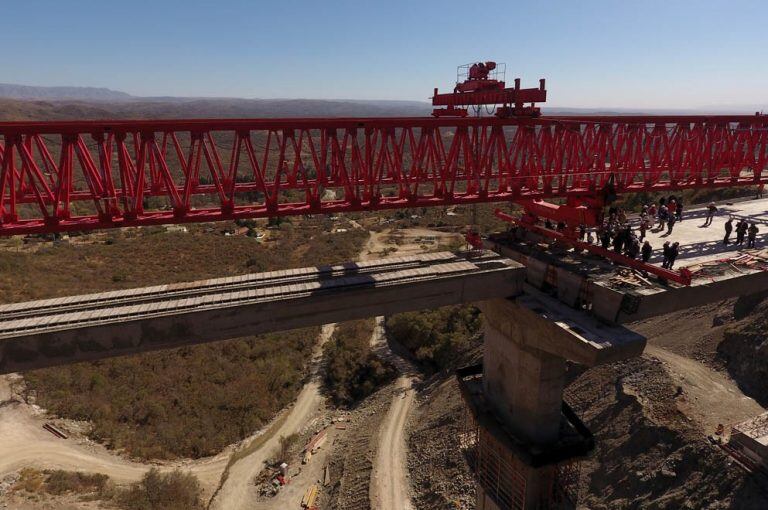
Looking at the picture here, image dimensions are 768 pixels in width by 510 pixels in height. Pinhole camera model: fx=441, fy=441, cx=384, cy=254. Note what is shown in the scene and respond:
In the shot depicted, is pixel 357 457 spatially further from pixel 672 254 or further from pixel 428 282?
pixel 672 254

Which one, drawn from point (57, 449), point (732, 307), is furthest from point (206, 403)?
point (732, 307)

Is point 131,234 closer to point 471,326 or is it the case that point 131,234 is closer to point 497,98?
point 471,326

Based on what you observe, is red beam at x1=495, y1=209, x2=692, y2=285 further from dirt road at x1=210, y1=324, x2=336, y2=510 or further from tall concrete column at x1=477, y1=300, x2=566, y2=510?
dirt road at x1=210, y1=324, x2=336, y2=510

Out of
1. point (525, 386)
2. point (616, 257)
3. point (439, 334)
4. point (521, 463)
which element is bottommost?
point (439, 334)

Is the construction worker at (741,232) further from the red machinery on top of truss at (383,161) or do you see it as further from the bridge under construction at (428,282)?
the red machinery on top of truss at (383,161)

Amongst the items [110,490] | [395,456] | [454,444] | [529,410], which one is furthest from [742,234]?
[110,490]

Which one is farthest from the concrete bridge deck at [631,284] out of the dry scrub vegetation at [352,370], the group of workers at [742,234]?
the dry scrub vegetation at [352,370]
